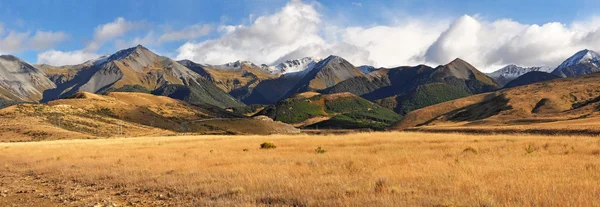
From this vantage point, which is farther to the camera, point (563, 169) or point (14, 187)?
point (14, 187)

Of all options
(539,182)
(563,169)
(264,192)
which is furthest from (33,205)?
(563,169)

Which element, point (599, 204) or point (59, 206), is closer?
point (599, 204)

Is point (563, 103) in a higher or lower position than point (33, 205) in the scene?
higher

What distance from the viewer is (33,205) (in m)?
14.9

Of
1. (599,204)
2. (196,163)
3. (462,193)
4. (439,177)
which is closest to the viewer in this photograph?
(599,204)

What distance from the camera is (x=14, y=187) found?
64.2 feet

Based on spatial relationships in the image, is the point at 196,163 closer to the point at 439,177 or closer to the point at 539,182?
the point at 439,177

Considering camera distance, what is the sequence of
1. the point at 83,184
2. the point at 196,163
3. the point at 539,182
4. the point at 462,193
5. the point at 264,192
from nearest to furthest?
the point at 462,193, the point at 539,182, the point at 264,192, the point at 83,184, the point at 196,163

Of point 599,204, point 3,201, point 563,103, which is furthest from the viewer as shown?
point 563,103

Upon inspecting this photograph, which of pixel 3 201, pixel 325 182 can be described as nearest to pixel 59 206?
pixel 3 201

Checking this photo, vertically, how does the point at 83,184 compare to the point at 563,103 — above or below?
below

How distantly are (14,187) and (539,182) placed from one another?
21.8m

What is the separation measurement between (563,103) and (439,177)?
168m

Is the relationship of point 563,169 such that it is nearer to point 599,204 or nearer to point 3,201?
point 599,204
